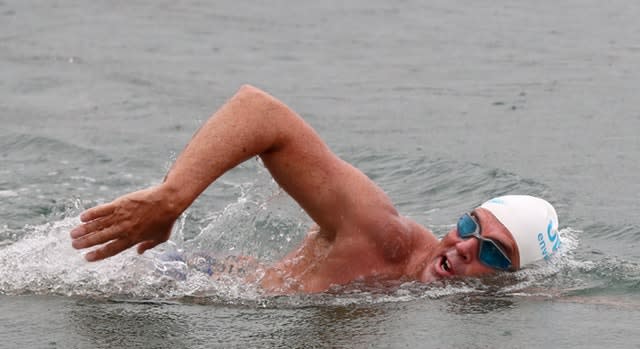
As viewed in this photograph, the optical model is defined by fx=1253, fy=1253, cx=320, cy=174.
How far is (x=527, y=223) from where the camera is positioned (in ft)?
21.4

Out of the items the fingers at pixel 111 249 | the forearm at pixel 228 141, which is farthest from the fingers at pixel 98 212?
the forearm at pixel 228 141

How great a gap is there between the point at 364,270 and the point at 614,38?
356 inches

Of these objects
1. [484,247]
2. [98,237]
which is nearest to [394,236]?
[484,247]

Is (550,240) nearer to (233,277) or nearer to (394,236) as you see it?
(394,236)

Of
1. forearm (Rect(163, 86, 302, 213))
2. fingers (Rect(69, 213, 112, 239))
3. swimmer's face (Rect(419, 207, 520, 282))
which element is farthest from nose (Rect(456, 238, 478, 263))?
fingers (Rect(69, 213, 112, 239))

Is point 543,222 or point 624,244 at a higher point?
point 543,222

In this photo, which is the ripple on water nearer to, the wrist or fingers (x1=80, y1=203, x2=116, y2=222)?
the wrist

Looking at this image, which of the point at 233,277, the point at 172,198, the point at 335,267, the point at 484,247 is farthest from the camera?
the point at 233,277

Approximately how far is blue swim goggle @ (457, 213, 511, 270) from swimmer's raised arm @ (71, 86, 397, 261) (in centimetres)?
39

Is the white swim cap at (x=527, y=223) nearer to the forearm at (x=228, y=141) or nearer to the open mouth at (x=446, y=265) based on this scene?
the open mouth at (x=446, y=265)

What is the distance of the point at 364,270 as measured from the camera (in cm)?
634

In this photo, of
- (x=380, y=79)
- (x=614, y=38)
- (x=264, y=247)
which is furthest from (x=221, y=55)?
(x=264, y=247)

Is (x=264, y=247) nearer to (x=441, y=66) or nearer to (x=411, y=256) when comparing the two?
(x=411, y=256)

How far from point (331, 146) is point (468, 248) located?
4.34m
